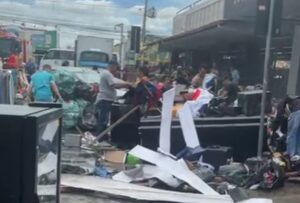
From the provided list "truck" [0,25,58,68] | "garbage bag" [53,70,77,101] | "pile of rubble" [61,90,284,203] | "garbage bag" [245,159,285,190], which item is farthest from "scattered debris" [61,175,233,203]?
"truck" [0,25,58,68]

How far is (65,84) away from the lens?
16.8 metres

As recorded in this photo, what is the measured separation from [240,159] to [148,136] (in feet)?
5.36

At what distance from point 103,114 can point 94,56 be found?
80.9ft

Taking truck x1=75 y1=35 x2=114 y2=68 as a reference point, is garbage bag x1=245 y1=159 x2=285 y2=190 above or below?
below

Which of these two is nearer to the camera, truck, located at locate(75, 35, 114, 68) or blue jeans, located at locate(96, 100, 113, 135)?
blue jeans, located at locate(96, 100, 113, 135)

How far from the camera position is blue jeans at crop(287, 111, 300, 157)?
1075cm

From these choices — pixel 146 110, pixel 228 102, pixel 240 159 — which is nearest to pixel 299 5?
pixel 228 102

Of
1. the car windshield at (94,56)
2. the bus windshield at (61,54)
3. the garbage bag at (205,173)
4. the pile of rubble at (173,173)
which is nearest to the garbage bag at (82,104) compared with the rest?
the pile of rubble at (173,173)

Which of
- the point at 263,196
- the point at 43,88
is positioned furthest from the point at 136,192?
the point at 43,88

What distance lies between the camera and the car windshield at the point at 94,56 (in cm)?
3736

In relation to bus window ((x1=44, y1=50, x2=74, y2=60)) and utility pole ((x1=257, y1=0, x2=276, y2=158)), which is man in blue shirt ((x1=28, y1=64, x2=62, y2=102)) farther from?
bus window ((x1=44, y1=50, x2=74, y2=60))

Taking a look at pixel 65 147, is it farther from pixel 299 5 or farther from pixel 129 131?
pixel 299 5

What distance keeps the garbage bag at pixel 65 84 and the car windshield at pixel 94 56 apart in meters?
20.0

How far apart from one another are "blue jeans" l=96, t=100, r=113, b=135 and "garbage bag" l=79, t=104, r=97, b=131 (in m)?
1.92
